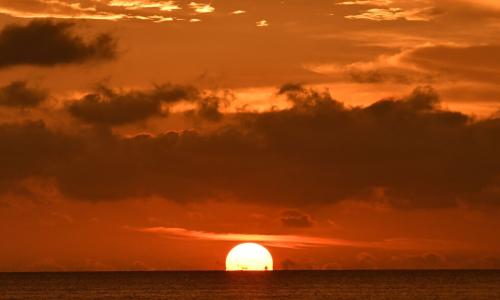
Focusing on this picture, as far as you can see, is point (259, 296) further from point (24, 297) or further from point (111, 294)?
point (24, 297)

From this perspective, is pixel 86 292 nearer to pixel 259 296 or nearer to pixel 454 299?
pixel 259 296

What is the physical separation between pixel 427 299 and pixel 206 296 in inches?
1624

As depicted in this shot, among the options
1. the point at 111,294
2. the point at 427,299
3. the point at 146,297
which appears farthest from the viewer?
the point at 111,294

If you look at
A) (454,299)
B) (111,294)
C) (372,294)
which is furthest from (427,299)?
(111,294)

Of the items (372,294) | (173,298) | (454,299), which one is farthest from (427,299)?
(173,298)

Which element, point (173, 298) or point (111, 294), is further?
point (111, 294)

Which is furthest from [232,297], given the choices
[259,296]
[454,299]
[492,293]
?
[492,293]

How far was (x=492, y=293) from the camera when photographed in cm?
18188

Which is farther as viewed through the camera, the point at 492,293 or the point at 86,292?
the point at 86,292

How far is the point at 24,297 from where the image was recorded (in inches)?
7018

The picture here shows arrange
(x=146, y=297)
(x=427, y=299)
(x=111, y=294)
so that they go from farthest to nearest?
(x=111, y=294), (x=146, y=297), (x=427, y=299)

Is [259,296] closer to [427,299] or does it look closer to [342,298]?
[342,298]

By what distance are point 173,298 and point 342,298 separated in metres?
30.7

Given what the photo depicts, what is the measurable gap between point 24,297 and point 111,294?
692 inches
